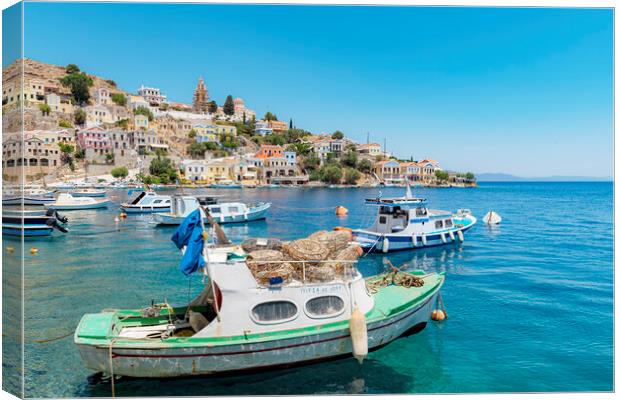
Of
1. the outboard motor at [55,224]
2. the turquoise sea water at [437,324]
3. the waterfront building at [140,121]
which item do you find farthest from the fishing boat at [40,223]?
the waterfront building at [140,121]

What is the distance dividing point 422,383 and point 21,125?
324 inches

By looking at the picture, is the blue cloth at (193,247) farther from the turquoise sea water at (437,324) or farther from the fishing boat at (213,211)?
the fishing boat at (213,211)

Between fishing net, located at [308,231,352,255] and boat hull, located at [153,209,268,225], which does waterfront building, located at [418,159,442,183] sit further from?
fishing net, located at [308,231,352,255]

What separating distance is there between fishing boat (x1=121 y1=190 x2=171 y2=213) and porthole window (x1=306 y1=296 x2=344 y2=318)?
1300 inches

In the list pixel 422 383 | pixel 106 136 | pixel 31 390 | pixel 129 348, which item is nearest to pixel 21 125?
pixel 129 348

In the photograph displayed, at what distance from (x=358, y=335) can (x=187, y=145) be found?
114 meters

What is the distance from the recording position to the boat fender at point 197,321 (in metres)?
8.20

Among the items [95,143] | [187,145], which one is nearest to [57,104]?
[95,143]

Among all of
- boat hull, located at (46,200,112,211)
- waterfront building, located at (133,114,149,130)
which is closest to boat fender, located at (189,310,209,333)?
boat hull, located at (46,200,112,211)

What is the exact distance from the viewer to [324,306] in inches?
326

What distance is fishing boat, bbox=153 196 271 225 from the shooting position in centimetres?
3055

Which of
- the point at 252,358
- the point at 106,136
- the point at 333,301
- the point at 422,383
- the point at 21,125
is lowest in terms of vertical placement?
the point at 422,383

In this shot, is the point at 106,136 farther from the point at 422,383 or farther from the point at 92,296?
the point at 422,383

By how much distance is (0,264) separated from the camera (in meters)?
6.60
